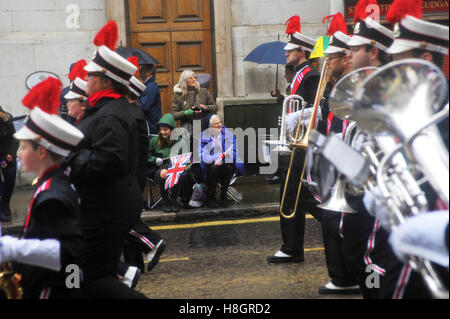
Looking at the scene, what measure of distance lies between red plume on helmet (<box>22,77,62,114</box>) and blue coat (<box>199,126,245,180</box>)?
6.11m

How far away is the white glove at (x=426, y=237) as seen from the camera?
7.97ft

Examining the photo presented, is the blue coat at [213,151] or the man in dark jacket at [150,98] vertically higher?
the man in dark jacket at [150,98]

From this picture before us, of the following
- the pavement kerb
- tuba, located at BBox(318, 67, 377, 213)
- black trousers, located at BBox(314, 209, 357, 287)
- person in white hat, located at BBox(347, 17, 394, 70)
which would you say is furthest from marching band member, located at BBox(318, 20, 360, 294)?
the pavement kerb

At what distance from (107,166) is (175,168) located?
5.18 metres

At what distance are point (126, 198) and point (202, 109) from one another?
6.04 m

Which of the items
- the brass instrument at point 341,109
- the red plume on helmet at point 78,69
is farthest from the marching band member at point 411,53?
the red plume on helmet at point 78,69

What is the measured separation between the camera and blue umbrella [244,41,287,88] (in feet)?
36.5

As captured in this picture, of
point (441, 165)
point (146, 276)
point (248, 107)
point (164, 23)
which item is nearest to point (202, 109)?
point (248, 107)

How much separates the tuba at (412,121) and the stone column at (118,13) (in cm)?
996

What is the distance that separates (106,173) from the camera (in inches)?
164

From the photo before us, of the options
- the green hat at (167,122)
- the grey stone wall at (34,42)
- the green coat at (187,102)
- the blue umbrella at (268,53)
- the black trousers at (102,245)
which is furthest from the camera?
the grey stone wall at (34,42)

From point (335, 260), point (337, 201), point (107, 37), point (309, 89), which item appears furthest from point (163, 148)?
point (337, 201)

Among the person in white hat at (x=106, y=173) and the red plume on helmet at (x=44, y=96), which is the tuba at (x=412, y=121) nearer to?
the red plume on helmet at (x=44, y=96)
